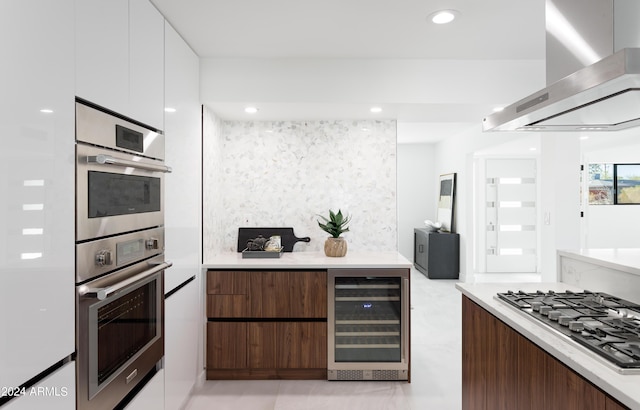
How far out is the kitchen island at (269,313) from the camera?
10.2 feet

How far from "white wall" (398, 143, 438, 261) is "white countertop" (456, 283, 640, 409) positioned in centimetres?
601

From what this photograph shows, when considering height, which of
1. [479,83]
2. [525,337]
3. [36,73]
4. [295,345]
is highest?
[479,83]

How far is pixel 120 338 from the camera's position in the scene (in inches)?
71.5

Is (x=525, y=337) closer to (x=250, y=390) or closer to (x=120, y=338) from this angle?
(x=120, y=338)

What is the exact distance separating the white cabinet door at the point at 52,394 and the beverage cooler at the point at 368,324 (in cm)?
193

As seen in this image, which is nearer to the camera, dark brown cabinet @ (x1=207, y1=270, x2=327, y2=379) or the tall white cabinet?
the tall white cabinet

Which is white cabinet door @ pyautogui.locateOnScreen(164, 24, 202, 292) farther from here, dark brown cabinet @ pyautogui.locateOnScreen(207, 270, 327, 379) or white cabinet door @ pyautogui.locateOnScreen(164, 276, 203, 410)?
dark brown cabinet @ pyautogui.locateOnScreen(207, 270, 327, 379)

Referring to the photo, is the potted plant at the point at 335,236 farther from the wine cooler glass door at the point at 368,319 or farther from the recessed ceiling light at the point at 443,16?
the recessed ceiling light at the point at 443,16

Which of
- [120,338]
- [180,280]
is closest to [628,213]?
[180,280]

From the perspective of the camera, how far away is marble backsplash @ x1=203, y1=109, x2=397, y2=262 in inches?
149

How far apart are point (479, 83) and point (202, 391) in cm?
310

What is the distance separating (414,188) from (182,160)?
237 inches

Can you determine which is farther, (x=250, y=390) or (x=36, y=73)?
(x=250, y=390)

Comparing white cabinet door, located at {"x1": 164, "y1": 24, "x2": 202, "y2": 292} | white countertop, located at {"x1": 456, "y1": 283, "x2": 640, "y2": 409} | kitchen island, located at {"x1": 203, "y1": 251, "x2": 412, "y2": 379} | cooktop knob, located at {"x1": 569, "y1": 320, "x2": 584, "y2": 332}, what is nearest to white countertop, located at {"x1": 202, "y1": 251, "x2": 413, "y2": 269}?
kitchen island, located at {"x1": 203, "y1": 251, "x2": 412, "y2": 379}
